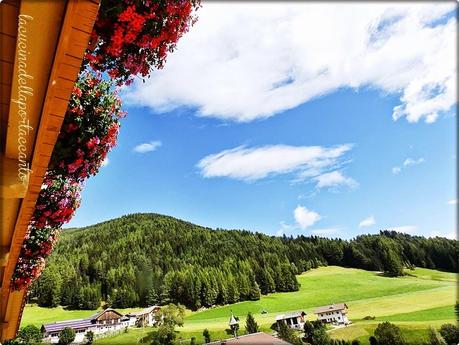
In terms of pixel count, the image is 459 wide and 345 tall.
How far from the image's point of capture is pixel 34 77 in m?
1.78

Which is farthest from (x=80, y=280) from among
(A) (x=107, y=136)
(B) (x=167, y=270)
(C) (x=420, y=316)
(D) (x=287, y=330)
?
(A) (x=107, y=136)

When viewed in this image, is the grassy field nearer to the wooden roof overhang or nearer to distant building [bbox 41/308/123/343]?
distant building [bbox 41/308/123/343]

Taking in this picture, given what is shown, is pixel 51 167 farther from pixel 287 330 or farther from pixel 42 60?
pixel 287 330

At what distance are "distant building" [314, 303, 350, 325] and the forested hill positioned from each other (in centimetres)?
2801

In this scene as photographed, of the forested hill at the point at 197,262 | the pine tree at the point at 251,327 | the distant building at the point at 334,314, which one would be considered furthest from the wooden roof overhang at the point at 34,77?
the forested hill at the point at 197,262

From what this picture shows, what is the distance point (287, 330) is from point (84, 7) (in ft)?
215

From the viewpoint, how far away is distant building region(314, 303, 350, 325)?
70.3 m

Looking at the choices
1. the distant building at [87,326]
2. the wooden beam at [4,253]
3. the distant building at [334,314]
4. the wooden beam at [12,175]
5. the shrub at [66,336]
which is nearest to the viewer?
the wooden beam at [12,175]

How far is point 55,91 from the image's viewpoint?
1.79 metres

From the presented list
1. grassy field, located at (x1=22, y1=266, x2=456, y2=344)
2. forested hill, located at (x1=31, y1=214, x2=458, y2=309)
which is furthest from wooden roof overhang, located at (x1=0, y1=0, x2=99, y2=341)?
forested hill, located at (x1=31, y1=214, x2=458, y2=309)

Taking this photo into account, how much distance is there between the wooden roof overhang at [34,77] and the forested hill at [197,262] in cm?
8615

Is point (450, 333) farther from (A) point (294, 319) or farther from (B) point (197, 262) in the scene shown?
(B) point (197, 262)

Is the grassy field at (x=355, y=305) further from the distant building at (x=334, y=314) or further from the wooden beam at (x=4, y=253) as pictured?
the wooden beam at (x=4, y=253)

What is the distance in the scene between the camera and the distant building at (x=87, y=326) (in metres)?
68.2
